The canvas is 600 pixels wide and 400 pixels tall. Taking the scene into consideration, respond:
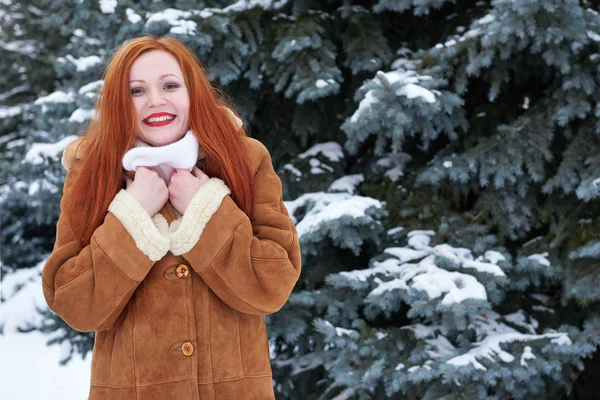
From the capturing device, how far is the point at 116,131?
6.02 ft

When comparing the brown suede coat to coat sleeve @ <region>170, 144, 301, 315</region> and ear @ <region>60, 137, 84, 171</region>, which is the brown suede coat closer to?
coat sleeve @ <region>170, 144, 301, 315</region>

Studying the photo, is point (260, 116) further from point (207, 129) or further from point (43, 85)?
point (43, 85)

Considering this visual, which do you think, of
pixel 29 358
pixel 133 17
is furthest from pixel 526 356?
pixel 29 358

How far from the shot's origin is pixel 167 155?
179 cm

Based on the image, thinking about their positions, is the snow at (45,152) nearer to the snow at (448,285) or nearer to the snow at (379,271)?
the snow at (379,271)

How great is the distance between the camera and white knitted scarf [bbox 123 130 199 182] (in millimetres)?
1783

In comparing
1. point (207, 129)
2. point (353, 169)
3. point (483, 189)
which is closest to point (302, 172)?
point (353, 169)

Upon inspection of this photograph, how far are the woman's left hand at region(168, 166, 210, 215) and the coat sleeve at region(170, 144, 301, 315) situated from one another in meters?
0.02

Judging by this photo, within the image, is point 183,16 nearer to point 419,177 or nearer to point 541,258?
point 419,177

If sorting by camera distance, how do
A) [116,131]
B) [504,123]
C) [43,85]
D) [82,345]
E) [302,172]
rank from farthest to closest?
[43,85], [82,345], [302,172], [504,123], [116,131]

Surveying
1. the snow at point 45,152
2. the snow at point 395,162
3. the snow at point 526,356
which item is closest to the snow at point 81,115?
the snow at point 45,152

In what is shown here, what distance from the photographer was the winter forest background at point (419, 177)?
3.12m

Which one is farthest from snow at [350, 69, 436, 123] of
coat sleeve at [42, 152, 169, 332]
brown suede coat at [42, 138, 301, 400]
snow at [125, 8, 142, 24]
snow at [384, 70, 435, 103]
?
coat sleeve at [42, 152, 169, 332]

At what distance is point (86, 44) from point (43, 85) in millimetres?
4056
